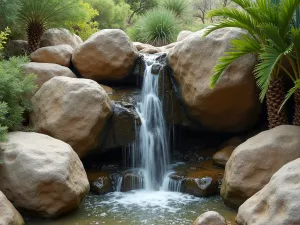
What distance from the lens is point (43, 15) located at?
11.0 metres

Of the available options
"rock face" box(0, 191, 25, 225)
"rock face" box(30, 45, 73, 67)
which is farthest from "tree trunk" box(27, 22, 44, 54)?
"rock face" box(0, 191, 25, 225)

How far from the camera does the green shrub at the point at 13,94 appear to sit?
7.89m

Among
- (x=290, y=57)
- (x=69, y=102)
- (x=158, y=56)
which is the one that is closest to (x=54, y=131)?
(x=69, y=102)

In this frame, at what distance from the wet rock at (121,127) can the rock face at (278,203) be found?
151 inches

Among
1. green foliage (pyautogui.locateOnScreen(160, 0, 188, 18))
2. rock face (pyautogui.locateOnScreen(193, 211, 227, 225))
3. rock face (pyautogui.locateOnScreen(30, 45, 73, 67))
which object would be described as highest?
green foliage (pyautogui.locateOnScreen(160, 0, 188, 18))

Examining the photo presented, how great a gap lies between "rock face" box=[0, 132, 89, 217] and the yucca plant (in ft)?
9.85

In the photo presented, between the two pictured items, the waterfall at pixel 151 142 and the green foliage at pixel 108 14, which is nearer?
the waterfall at pixel 151 142

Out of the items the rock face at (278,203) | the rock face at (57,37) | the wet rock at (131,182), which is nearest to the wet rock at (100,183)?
the wet rock at (131,182)

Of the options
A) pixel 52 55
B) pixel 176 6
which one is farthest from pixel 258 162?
pixel 176 6

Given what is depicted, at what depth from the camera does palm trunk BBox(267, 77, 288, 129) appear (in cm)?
820

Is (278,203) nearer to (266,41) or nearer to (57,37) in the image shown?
(266,41)

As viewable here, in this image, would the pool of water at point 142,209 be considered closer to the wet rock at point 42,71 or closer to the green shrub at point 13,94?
the green shrub at point 13,94

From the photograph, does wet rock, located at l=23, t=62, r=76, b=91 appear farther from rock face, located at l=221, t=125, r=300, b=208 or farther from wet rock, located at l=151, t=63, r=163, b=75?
rock face, located at l=221, t=125, r=300, b=208

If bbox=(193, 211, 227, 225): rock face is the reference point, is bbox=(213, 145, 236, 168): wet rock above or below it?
below
